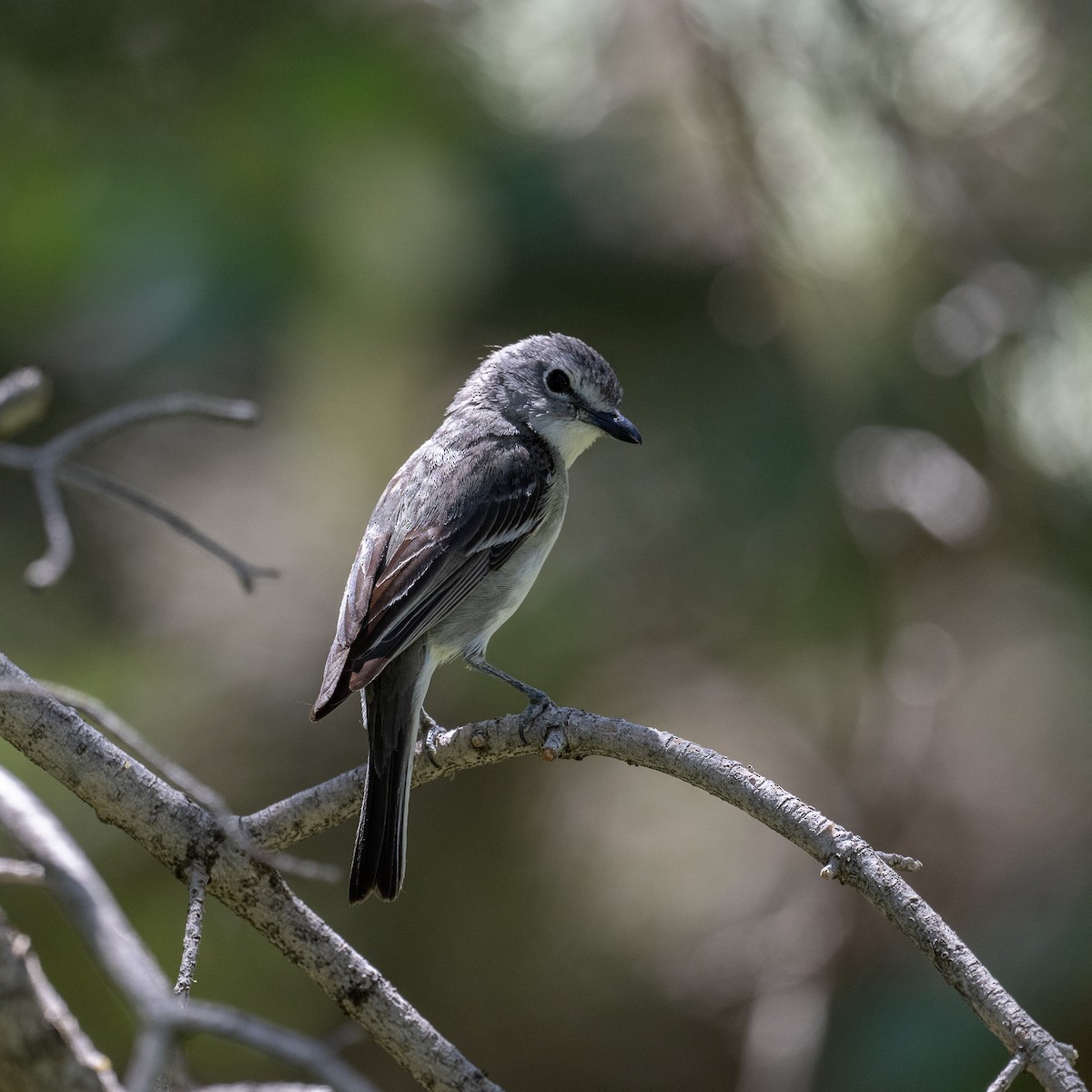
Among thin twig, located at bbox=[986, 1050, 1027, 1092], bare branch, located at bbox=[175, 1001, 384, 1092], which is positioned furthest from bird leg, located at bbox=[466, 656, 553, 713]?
bare branch, located at bbox=[175, 1001, 384, 1092]

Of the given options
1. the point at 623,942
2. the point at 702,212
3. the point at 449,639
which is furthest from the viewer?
the point at 702,212

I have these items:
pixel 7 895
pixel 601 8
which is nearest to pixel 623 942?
pixel 7 895

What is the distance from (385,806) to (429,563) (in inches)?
30.6

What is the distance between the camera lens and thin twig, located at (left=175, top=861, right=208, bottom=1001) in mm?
2012

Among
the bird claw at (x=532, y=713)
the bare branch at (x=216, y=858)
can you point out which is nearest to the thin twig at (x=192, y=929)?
the bare branch at (x=216, y=858)

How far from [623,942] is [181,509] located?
3256 mm

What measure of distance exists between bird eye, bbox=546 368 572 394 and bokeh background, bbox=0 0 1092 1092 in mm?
1576

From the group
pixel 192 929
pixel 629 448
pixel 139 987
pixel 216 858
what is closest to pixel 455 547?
pixel 216 858

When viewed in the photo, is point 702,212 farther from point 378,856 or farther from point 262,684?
point 378,856

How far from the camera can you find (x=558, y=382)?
4.14 m

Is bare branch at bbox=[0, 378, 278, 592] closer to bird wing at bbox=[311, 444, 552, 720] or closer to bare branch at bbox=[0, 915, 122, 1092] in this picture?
bird wing at bbox=[311, 444, 552, 720]

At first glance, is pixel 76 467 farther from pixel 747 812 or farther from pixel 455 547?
pixel 747 812

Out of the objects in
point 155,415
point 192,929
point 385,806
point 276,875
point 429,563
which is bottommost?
point 192,929

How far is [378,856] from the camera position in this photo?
286 centimetres
